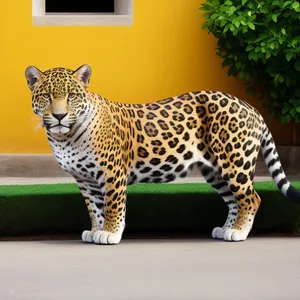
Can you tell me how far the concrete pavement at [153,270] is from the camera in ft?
23.6

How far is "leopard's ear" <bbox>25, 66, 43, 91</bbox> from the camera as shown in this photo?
9.29 meters

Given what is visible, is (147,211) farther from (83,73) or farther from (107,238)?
(83,73)

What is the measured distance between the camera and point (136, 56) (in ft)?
51.3

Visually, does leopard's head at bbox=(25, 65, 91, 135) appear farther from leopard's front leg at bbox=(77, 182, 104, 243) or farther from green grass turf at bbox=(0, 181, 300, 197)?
green grass turf at bbox=(0, 181, 300, 197)

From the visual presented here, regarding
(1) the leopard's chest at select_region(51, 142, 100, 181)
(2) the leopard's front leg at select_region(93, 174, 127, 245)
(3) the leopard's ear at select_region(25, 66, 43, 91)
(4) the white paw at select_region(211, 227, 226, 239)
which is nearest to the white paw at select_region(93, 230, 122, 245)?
(2) the leopard's front leg at select_region(93, 174, 127, 245)

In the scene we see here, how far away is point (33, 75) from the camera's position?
9320mm

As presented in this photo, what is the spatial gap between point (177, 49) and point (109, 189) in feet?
22.1

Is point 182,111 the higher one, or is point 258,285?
point 182,111

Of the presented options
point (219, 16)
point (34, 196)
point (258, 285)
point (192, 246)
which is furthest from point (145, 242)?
point (219, 16)

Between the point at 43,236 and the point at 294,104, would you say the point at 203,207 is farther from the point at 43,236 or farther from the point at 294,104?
the point at 294,104

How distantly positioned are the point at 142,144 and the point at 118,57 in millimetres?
6191

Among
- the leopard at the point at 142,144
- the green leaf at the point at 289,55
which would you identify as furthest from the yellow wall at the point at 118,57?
the leopard at the point at 142,144

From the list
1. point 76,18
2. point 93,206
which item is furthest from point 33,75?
point 76,18

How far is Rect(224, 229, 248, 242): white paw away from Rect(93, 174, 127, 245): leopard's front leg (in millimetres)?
888
